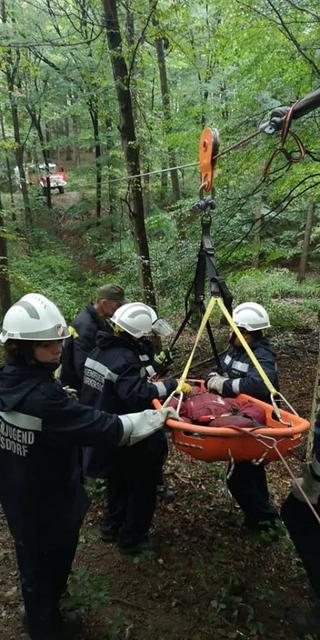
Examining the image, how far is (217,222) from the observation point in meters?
7.00

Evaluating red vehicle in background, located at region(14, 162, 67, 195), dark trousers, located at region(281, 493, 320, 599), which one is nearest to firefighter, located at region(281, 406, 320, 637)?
dark trousers, located at region(281, 493, 320, 599)

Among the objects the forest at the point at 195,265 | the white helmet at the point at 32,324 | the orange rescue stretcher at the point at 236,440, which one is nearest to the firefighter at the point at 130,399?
the forest at the point at 195,265

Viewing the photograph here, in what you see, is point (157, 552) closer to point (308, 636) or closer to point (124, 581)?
point (124, 581)

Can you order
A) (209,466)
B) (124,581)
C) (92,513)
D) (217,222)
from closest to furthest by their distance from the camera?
(124,581), (92,513), (209,466), (217,222)

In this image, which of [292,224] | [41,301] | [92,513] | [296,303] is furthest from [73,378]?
[292,224]

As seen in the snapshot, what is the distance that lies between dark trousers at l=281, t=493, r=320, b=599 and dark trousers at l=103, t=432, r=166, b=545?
998 millimetres

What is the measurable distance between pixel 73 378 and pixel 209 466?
179cm

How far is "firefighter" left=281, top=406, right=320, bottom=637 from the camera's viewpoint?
106 inches

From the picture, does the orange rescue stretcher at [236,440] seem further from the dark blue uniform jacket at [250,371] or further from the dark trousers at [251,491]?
the dark trousers at [251,491]

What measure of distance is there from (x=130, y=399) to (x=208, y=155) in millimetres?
1843

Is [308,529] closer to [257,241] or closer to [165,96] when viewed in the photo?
[257,241]

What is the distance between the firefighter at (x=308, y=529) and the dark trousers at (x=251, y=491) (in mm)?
647

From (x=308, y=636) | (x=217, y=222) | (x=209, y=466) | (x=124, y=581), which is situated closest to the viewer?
(x=308, y=636)

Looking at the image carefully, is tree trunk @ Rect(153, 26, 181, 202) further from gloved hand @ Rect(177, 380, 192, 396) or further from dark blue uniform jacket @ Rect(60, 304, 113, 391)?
gloved hand @ Rect(177, 380, 192, 396)
